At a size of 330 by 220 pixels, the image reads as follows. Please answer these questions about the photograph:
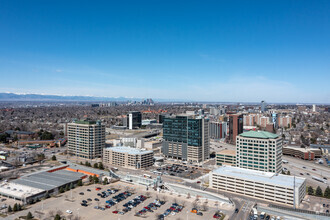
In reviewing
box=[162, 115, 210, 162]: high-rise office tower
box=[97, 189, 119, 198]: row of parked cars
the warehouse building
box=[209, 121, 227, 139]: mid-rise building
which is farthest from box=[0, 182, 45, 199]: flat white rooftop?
box=[209, 121, 227, 139]: mid-rise building

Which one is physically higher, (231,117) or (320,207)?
(231,117)

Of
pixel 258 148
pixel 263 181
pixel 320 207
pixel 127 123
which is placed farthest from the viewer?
pixel 127 123

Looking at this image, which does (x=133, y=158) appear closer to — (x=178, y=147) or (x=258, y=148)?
(x=178, y=147)

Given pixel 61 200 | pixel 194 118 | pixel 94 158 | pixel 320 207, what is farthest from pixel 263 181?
pixel 94 158

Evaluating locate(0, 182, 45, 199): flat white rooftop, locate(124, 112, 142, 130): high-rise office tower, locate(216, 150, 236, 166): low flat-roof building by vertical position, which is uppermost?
locate(124, 112, 142, 130): high-rise office tower

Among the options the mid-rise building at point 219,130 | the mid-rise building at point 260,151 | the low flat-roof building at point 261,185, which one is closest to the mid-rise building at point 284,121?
the mid-rise building at point 219,130

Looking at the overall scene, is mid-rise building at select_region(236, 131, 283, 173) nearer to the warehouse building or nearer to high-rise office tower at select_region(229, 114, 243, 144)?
the warehouse building
